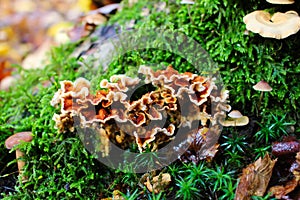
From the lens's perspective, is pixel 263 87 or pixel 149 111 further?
pixel 263 87

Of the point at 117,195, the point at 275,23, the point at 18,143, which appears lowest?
the point at 117,195

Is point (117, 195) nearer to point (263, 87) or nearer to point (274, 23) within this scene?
point (263, 87)

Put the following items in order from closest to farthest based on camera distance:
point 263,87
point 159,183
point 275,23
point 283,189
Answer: point 283,189
point 159,183
point 275,23
point 263,87

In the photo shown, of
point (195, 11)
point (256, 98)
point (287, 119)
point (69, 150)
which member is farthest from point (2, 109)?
point (287, 119)

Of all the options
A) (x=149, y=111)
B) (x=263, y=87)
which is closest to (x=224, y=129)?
(x=263, y=87)

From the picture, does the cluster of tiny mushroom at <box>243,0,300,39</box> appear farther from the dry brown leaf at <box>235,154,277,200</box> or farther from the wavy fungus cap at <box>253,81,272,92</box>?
the dry brown leaf at <box>235,154,277,200</box>

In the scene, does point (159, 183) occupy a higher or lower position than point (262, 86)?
lower

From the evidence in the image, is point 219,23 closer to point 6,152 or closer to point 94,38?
point 94,38
